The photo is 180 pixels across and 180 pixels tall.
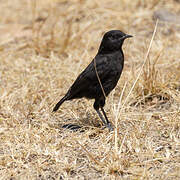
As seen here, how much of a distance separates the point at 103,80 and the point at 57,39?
8.91ft

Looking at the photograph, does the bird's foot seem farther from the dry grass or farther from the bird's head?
→ the bird's head

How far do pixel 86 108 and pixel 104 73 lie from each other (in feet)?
2.73

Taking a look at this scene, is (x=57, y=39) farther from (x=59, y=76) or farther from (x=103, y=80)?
(x=103, y=80)

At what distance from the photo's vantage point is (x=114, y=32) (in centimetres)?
411

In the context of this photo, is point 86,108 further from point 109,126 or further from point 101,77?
point 101,77

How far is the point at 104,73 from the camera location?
3.98m

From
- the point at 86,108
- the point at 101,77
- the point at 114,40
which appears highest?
the point at 114,40

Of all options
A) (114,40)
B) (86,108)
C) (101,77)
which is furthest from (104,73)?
(86,108)

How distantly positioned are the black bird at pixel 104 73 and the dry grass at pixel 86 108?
0.73 feet

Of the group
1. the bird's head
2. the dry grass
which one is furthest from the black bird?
the dry grass

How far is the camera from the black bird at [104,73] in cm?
400

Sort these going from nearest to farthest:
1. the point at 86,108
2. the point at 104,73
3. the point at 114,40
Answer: the point at 104,73 → the point at 114,40 → the point at 86,108

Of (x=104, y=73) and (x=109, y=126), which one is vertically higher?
(x=104, y=73)

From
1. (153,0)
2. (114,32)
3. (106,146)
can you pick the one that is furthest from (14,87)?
(153,0)
